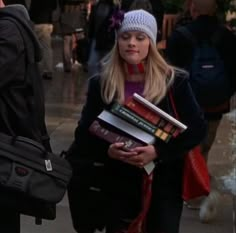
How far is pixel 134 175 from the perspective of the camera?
12.5 feet

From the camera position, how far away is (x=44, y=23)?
13.2 m

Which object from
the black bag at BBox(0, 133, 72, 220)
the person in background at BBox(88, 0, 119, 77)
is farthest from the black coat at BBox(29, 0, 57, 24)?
the black bag at BBox(0, 133, 72, 220)

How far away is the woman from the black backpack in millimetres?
1765

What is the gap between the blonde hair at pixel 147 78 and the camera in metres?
3.70

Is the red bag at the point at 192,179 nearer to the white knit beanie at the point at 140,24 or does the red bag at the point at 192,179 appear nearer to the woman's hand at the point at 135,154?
the woman's hand at the point at 135,154

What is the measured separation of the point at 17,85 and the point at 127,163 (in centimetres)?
70

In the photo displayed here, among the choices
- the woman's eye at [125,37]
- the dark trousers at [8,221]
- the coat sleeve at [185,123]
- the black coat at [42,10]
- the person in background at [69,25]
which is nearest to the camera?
the dark trousers at [8,221]

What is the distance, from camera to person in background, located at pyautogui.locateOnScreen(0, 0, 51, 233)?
133 inches

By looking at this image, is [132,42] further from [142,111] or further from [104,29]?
[104,29]

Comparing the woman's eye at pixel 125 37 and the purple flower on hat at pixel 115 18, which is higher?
the woman's eye at pixel 125 37

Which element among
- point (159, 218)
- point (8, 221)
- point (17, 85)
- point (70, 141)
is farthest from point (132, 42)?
point (70, 141)

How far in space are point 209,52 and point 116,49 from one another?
1891 millimetres

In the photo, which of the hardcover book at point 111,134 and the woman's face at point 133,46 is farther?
the woman's face at point 133,46

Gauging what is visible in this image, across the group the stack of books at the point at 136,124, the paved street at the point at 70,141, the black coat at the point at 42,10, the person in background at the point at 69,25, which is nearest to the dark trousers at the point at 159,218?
the stack of books at the point at 136,124
